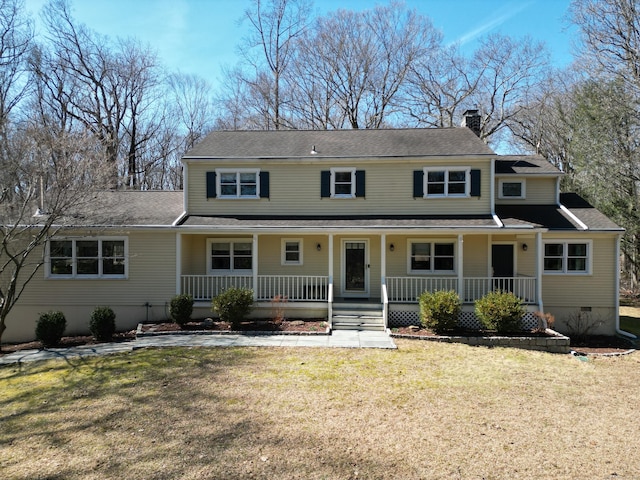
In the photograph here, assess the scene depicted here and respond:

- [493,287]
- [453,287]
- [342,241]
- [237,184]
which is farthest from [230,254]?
[493,287]

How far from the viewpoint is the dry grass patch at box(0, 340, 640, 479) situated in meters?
4.60

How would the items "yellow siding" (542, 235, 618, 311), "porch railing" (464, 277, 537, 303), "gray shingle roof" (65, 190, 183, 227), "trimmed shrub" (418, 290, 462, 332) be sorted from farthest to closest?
"yellow siding" (542, 235, 618, 311) → "porch railing" (464, 277, 537, 303) → "gray shingle roof" (65, 190, 183, 227) → "trimmed shrub" (418, 290, 462, 332)

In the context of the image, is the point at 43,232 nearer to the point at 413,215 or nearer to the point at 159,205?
the point at 159,205

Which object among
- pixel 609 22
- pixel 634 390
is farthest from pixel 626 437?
pixel 609 22

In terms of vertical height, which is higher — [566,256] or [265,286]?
[566,256]

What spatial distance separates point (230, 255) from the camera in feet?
46.4

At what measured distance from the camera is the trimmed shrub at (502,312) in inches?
421

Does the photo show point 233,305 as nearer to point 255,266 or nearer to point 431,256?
point 255,266

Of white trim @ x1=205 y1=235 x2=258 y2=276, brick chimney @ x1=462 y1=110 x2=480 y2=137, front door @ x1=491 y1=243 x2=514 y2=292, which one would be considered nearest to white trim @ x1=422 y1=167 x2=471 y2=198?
front door @ x1=491 y1=243 x2=514 y2=292

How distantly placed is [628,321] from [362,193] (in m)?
12.6

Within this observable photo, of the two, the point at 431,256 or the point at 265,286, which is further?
the point at 431,256

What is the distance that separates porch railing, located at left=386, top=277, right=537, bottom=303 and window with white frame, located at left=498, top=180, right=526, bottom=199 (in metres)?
3.82

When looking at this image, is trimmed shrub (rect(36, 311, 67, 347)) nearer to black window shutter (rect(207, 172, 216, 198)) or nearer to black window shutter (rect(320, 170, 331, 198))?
black window shutter (rect(207, 172, 216, 198))

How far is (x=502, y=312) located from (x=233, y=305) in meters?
7.98
